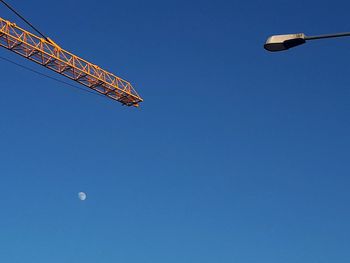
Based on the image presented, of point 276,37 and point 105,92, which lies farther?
point 105,92

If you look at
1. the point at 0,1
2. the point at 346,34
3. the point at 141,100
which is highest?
the point at 0,1

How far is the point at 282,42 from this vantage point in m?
13.1

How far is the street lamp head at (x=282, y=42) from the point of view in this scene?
514 inches

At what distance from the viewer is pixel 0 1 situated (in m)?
91.8

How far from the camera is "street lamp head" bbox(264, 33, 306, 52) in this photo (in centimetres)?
1306

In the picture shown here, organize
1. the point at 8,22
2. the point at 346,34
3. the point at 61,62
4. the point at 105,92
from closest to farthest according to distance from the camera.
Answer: the point at 346,34 → the point at 8,22 → the point at 61,62 → the point at 105,92

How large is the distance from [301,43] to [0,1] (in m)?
85.8

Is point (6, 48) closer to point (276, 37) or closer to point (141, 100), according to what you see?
point (141, 100)

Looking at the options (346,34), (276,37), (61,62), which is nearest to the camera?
(346,34)

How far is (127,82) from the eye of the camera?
4124 inches

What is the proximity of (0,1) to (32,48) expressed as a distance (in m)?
8.28

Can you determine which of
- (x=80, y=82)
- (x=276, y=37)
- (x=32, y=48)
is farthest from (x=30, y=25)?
(x=276, y=37)

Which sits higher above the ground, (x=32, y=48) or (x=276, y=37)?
(x=32, y=48)

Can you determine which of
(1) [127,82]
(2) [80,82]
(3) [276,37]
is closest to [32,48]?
(2) [80,82]
